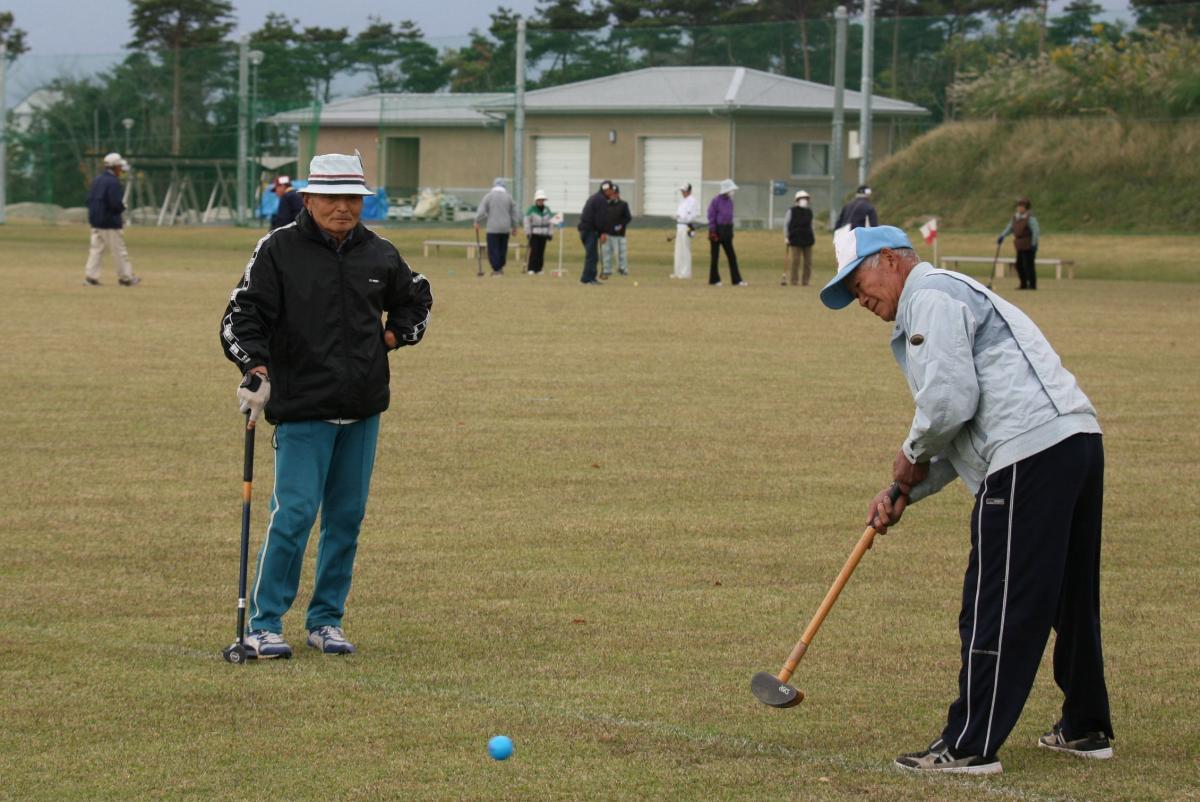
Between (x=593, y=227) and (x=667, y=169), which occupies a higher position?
(x=667, y=169)

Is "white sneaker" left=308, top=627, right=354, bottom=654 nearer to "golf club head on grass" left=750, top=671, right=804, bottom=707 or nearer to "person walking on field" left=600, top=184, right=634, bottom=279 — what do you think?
"golf club head on grass" left=750, top=671, right=804, bottom=707

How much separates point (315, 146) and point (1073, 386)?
48.8m

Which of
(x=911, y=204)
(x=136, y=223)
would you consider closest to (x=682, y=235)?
(x=911, y=204)

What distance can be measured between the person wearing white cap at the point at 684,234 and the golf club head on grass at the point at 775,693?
1168 inches

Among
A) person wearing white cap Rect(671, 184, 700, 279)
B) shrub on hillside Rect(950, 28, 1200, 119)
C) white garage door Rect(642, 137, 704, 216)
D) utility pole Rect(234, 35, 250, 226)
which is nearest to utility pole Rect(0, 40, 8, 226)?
utility pole Rect(234, 35, 250, 226)

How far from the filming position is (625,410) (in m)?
14.6

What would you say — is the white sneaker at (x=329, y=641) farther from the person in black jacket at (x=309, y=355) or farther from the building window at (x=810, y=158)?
the building window at (x=810, y=158)

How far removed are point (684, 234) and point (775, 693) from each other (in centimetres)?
2997

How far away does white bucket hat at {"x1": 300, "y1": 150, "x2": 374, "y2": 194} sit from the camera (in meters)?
6.77

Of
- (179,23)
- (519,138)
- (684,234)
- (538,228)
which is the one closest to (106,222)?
(538,228)

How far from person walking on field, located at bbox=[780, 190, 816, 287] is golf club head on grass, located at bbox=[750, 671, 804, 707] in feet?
92.1

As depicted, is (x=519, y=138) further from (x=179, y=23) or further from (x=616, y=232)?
(x=179, y=23)

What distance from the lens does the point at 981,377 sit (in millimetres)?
5395

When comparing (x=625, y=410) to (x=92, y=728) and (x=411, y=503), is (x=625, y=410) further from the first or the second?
(x=92, y=728)
